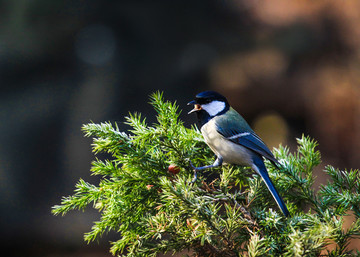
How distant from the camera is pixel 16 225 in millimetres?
1896

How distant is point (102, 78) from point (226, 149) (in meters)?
1.31

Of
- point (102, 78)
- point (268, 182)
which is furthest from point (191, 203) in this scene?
point (102, 78)

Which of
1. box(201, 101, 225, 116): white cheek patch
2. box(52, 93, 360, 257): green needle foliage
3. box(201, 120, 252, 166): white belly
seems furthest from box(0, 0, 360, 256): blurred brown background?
box(52, 93, 360, 257): green needle foliage

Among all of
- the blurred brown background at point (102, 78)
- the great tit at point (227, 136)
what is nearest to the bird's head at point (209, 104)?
the great tit at point (227, 136)

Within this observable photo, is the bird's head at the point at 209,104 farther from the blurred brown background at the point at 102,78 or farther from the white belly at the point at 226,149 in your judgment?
the blurred brown background at the point at 102,78

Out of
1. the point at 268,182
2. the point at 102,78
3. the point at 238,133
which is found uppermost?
the point at 102,78

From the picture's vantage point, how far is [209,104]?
91 cm

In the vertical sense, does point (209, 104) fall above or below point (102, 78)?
below

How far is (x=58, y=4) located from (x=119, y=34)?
1.14 feet

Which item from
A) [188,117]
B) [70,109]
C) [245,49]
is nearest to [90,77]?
[70,109]

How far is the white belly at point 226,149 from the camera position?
0.73 m

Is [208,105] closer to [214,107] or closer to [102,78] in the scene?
[214,107]

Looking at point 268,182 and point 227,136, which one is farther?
point 227,136

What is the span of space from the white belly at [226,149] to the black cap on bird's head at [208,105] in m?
0.05
